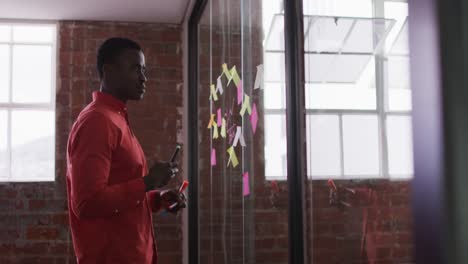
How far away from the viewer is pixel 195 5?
3.74 metres

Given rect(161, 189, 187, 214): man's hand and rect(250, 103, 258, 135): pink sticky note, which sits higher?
rect(250, 103, 258, 135): pink sticky note

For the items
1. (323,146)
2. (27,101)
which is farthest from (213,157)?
(27,101)

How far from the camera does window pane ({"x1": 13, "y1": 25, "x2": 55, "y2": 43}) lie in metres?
4.36

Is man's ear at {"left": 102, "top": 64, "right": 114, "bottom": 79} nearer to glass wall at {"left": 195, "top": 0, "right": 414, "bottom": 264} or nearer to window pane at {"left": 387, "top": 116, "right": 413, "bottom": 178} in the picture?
glass wall at {"left": 195, "top": 0, "right": 414, "bottom": 264}

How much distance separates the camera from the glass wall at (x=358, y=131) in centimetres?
98

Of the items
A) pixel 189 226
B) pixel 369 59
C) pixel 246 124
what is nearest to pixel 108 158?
pixel 246 124

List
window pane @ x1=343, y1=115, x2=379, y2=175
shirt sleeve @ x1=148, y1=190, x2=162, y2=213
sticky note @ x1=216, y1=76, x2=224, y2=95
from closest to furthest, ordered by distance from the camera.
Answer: window pane @ x1=343, y1=115, x2=379, y2=175
shirt sleeve @ x1=148, y1=190, x2=162, y2=213
sticky note @ x1=216, y1=76, x2=224, y2=95

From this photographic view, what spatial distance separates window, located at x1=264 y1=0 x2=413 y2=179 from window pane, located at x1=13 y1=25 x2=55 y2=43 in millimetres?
3298

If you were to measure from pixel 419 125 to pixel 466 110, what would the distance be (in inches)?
2.7

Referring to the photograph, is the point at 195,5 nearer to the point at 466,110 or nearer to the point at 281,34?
the point at 281,34

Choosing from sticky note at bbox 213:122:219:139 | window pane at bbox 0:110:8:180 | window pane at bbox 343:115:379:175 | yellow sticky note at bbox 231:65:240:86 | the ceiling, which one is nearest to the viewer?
window pane at bbox 343:115:379:175

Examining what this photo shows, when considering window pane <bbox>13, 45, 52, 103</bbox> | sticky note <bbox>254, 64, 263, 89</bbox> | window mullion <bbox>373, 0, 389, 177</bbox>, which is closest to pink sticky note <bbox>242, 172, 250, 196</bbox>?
sticky note <bbox>254, 64, 263, 89</bbox>

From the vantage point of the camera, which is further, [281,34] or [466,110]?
[281,34]

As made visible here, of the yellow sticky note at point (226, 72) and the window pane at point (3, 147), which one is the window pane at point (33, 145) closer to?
the window pane at point (3, 147)
